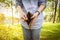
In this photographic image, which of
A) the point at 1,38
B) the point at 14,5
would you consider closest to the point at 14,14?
the point at 14,5

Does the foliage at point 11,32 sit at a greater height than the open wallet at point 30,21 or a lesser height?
lesser

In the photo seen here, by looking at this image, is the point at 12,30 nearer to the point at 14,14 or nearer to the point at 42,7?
the point at 14,14

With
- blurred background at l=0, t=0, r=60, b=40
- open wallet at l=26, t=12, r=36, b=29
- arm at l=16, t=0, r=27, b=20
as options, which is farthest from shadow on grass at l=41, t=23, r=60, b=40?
arm at l=16, t=0, r=27, b=20

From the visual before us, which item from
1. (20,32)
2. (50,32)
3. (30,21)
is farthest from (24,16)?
(50,32)

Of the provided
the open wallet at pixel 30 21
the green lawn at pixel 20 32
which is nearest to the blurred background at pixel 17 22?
the green lawn at pixel 20 32

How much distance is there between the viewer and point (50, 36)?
3.47 meters

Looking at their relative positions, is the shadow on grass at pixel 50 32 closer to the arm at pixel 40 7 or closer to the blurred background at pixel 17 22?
the blurred background at pixel 17 22

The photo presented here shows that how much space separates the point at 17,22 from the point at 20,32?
120 mm

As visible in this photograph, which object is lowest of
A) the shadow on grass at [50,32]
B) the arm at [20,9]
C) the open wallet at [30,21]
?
the shadow on grass at [50,32]

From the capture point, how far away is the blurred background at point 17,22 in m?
3.46

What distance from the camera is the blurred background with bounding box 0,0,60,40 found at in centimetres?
346

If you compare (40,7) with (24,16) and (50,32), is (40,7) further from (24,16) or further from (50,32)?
(50,32)

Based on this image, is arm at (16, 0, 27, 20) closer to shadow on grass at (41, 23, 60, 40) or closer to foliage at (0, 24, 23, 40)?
foliage at (0, 24, 23, 40)

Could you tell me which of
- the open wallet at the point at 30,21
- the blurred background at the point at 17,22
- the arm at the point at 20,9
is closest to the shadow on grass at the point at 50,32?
the blurred background at the point at 17,22
